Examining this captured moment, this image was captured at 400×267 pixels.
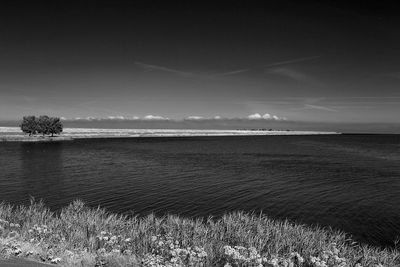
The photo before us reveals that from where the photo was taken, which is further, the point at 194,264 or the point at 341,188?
the point at 341,188

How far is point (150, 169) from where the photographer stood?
182ft

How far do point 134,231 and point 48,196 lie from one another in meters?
24.5

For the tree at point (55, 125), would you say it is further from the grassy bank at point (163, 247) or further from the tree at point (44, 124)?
the grassy bank at point (163, 247)

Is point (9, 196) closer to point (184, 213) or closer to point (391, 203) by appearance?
point (184, 213)

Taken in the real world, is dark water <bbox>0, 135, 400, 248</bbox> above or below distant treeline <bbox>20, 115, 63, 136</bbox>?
below

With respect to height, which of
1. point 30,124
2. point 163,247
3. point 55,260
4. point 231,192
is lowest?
point 231,192

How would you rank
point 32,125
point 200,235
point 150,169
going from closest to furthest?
1. point 200,235
2. point 150,169
3. point 32,125

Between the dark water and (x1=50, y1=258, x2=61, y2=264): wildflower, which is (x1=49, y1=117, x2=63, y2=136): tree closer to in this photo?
the dark water

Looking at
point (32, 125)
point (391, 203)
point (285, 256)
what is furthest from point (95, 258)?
point (32, 125)

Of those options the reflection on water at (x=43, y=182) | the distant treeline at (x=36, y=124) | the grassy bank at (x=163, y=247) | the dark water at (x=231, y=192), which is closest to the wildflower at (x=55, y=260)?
the grassy bank at (x=163, y=247)

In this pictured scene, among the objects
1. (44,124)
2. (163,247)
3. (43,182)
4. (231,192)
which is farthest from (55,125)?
(163,247)

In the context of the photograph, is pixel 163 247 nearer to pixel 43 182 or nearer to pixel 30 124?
pixel 43 182

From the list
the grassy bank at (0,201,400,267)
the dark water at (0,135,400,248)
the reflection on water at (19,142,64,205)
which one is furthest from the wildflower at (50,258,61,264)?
the reflection on water at (19,142,64,205)

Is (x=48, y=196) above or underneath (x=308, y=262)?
underneath
